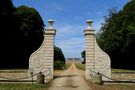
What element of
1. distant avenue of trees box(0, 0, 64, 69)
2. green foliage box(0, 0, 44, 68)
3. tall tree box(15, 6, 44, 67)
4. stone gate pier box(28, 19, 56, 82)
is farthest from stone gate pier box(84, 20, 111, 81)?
tall tree box(15, 6, 44, 67)

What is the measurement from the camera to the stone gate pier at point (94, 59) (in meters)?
24.7

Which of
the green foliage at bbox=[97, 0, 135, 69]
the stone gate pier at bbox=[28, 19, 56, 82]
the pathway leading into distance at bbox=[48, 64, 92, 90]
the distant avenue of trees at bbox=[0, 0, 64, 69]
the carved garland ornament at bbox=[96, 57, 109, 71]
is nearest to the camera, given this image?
the pathway leading into distance at bbox=[48, 64, 92, 90]

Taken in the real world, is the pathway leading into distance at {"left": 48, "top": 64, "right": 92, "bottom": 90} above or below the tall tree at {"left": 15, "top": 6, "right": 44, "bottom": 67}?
below

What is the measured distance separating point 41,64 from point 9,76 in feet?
8.28

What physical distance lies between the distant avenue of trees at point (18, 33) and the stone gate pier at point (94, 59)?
18892mm

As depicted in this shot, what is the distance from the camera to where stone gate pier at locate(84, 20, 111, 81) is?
80.9ft

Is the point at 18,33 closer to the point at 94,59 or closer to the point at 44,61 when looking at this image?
the point at 44,61

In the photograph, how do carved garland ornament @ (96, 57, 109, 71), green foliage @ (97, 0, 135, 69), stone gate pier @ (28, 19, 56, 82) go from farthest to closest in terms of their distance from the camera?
green foliage @ (97, 0, 135, 69) → stone gate pier @ (28, 19, 56, 82) → carved garland ornament @ (96, 57, 109, 71)

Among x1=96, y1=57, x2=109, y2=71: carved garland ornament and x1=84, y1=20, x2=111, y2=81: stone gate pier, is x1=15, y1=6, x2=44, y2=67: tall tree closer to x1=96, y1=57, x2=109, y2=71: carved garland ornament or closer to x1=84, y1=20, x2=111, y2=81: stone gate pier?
x1=84, y1=20, x2=111, y2=81: stone gate pier

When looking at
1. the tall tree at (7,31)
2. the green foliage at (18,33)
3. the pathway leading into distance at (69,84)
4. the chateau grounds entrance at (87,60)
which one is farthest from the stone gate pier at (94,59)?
the tall tree at (7,31)

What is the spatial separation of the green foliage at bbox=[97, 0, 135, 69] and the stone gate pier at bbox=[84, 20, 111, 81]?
2338 centimetres

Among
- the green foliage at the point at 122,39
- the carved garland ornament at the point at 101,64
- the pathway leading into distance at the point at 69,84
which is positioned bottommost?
the pathway leading into distance at the point at 69,84

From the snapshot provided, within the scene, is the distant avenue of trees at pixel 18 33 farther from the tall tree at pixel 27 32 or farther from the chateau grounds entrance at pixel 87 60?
the chateau grounds entrance at pixel 87 60

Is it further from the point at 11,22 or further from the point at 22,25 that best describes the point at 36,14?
the point at 11,22
